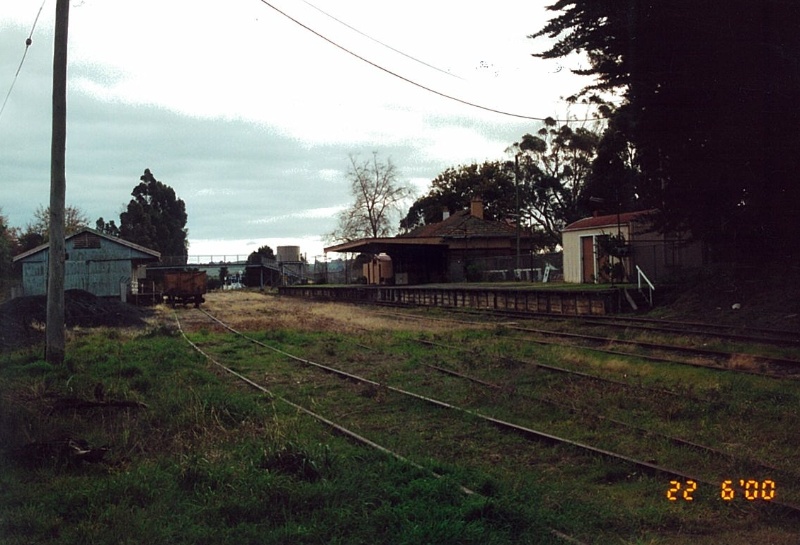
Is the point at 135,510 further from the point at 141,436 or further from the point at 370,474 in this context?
the point at 141,436

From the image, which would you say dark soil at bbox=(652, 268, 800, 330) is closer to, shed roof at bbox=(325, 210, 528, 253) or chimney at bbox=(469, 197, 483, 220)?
shed roof at bbox=(325, 210, 528, 253)

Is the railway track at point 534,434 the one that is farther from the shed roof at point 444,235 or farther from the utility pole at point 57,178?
the shed roof at point 444,235

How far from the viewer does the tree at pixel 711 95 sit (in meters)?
13.9

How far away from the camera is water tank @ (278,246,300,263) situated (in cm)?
8075

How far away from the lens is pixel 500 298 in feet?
90.9

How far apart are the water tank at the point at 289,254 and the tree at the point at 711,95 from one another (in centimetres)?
6523

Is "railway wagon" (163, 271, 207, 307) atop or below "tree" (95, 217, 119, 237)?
below

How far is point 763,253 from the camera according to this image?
18.9 m

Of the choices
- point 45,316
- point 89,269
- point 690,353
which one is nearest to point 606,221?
point 690,353

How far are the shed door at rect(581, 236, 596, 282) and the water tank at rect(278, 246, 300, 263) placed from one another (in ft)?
168

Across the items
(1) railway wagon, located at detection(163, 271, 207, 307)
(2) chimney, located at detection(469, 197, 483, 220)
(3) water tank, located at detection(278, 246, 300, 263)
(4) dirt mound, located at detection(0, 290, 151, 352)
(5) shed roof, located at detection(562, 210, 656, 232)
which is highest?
(2) chimney, located at detection(469, 197, 483, 220)

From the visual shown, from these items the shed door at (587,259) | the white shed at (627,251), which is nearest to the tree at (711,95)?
the white shed at (627,251)

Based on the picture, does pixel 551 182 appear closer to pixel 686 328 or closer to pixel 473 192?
pixel 473 192

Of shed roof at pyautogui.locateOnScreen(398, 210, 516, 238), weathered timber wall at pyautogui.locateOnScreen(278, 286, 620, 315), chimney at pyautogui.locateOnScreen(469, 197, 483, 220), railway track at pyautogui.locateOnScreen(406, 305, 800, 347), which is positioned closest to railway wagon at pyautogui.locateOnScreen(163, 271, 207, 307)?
weathered timber wall at pyautogui.locateOnScreen(278, 286, 620, 315)
